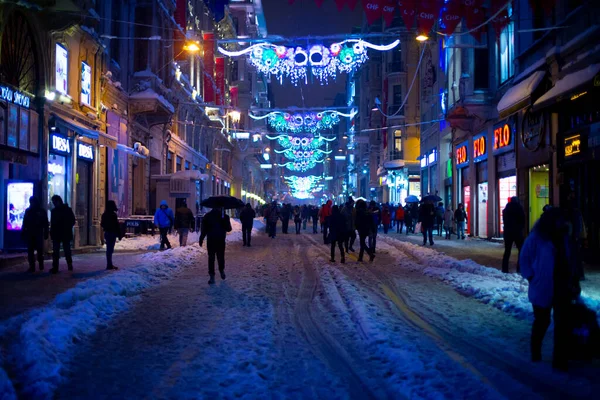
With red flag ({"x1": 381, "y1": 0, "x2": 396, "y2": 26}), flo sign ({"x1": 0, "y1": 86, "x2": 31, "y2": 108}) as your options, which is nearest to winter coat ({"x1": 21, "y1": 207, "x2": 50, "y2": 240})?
flo sign ({"x1": 0, "y1": 86, "x2": 31, "y2": 108})

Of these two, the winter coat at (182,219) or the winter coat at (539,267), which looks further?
the winter coat at (182,219)

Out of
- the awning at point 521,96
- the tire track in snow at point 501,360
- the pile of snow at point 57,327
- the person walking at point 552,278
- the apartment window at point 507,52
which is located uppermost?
the apartment window at point 507,52

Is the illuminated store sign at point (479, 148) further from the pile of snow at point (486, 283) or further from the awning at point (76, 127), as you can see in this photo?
the awning at point (76, 127)

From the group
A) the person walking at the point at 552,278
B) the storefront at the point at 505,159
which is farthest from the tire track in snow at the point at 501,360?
the storefront at the point at 505,159

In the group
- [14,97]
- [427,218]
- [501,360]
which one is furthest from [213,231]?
[427,218]

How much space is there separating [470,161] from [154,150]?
17.0 metres

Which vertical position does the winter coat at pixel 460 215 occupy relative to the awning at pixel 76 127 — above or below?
below

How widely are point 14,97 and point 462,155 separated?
70.7 ft

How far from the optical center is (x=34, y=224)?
12.5 meters

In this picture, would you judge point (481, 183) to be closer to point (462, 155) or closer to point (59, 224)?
point (462, 155)

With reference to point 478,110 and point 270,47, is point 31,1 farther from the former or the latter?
point 478,110

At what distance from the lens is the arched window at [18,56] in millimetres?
14391

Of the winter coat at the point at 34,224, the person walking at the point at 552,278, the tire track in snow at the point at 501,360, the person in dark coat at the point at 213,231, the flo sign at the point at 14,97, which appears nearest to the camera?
the tire track in snow at the point at 501,360

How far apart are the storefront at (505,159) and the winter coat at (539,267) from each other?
16295 millimetres
